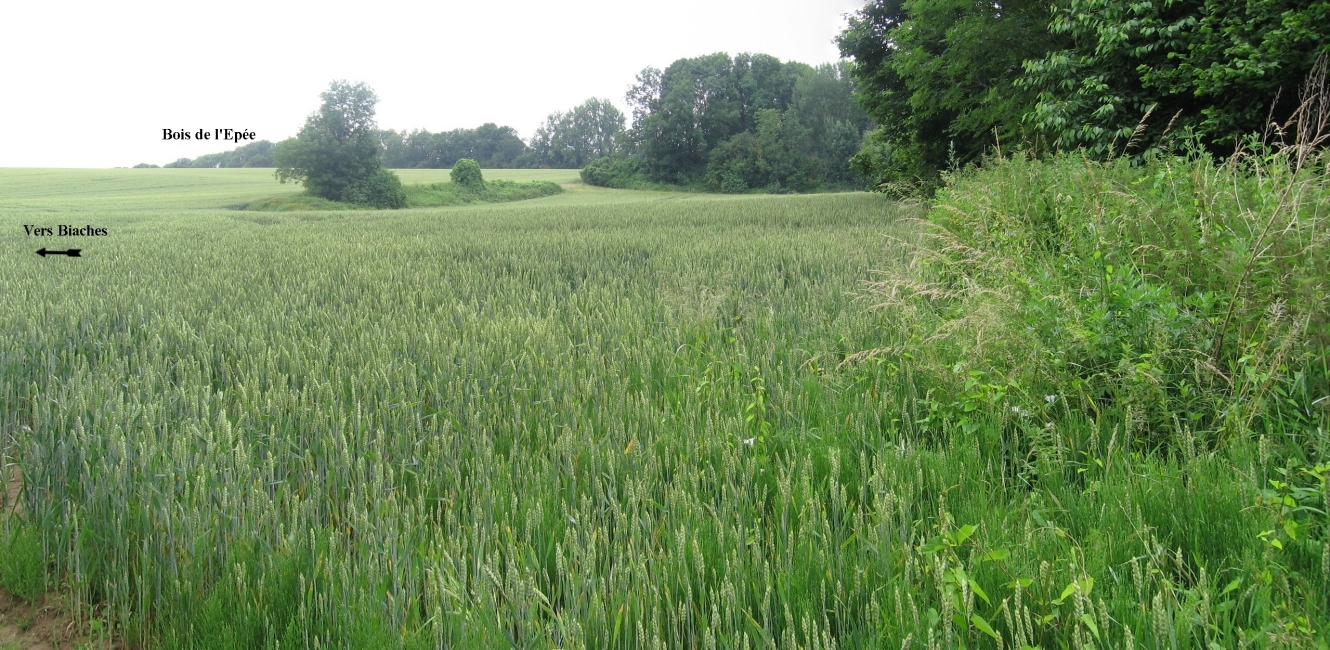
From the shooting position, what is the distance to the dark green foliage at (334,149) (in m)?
48.3

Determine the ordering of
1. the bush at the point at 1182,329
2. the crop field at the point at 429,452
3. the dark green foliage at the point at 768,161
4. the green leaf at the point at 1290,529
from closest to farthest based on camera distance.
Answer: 1. the green leaf at the point at 1290,529
2. the crop field at the point at 429,452
3. the bush at the point at 1182,329
4. the dark green foliage at the point at 768,161

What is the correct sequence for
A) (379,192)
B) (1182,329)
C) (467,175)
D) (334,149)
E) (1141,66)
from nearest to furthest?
1. (1182,329)
2. (1141,66)
3. (379,192)
4. (334,149)
5. (467,175)

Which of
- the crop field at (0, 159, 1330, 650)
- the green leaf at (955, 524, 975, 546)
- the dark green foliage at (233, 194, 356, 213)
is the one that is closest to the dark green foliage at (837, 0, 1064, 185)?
the crop field at (0, 159, 1330, 650)

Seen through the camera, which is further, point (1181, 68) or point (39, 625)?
point (1181, 68)

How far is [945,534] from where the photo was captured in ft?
6.23

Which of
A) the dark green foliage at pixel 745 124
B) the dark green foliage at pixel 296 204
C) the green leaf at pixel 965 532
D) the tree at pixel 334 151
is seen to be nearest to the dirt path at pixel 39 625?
the green leaf at pixel 965 532

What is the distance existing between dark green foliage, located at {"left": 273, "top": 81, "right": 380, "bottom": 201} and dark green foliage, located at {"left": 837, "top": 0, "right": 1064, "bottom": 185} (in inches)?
1394

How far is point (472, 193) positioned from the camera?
53531 mm

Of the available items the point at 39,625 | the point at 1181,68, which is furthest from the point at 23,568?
the point at 1181,68

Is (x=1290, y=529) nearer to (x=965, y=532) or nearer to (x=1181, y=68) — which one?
(x=965, y=532)

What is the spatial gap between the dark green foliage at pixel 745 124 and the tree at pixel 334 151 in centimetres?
2776

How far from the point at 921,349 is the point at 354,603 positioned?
310 cm

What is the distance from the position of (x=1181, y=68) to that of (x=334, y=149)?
4905 cm

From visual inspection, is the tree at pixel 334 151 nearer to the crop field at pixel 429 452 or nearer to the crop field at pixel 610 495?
the crop field at pixel 429 452
